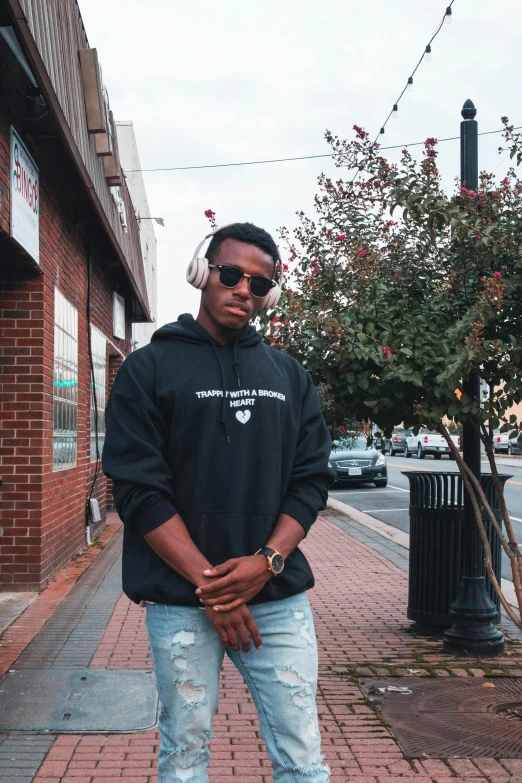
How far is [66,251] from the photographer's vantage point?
9547mm

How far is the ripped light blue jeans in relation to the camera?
97.5 inches

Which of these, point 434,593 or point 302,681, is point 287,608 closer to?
point 302,681

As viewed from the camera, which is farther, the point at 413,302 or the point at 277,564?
the point at 413,302

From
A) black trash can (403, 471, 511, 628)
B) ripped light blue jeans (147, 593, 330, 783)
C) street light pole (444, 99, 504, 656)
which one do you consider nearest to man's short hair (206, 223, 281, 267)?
ripped light blue jeans (147, 593, 330, 783)

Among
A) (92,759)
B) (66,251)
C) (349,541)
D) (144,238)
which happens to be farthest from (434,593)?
(144,238)

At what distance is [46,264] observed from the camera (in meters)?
8.30

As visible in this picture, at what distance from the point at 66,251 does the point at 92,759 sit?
633 centimetres

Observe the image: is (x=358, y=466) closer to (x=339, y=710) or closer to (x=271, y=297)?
(x=339, y=710)

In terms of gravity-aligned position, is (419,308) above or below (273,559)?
above

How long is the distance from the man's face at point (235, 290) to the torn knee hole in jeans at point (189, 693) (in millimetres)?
973

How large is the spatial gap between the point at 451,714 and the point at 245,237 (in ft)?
10.1

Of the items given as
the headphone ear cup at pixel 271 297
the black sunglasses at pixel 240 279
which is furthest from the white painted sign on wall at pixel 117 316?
the black sunglasses at pixel 240 279

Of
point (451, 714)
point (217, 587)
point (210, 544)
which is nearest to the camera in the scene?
point (217, 587)

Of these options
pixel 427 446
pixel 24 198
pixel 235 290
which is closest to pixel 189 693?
pixel 235 290
